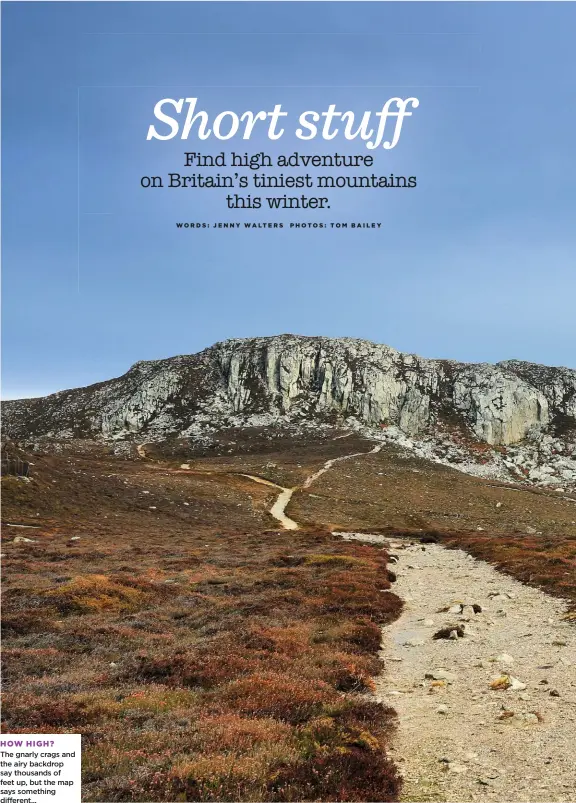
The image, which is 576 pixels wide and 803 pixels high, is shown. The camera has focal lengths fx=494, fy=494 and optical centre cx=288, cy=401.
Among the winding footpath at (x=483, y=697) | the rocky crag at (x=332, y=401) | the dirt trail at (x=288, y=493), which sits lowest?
the dirt trail at (x=288, y=493)

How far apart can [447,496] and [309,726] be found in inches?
2779

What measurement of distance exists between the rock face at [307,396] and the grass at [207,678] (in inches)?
4408

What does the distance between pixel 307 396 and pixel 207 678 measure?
140 m

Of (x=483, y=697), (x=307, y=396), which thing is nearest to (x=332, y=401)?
(x=307, y=396)

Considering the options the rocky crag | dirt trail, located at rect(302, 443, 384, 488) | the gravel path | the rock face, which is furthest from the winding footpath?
the rock face

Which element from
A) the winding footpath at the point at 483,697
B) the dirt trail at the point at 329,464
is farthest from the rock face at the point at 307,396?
the winding footpath at the point at 483,697

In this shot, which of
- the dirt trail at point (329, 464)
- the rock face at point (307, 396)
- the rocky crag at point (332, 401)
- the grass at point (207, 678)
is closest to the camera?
the grass at point (207, 678)

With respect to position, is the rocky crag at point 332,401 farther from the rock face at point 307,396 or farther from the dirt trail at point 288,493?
the dirt trail at point 288,493

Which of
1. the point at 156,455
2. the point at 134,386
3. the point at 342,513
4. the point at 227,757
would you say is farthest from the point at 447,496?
the point at 134,386

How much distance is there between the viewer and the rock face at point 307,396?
14012 cm

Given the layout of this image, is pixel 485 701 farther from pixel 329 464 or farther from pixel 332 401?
pixel 332 401

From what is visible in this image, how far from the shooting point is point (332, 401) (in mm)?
148375

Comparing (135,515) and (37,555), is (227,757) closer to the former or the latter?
(37,555)

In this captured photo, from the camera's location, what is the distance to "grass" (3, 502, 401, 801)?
647cm
